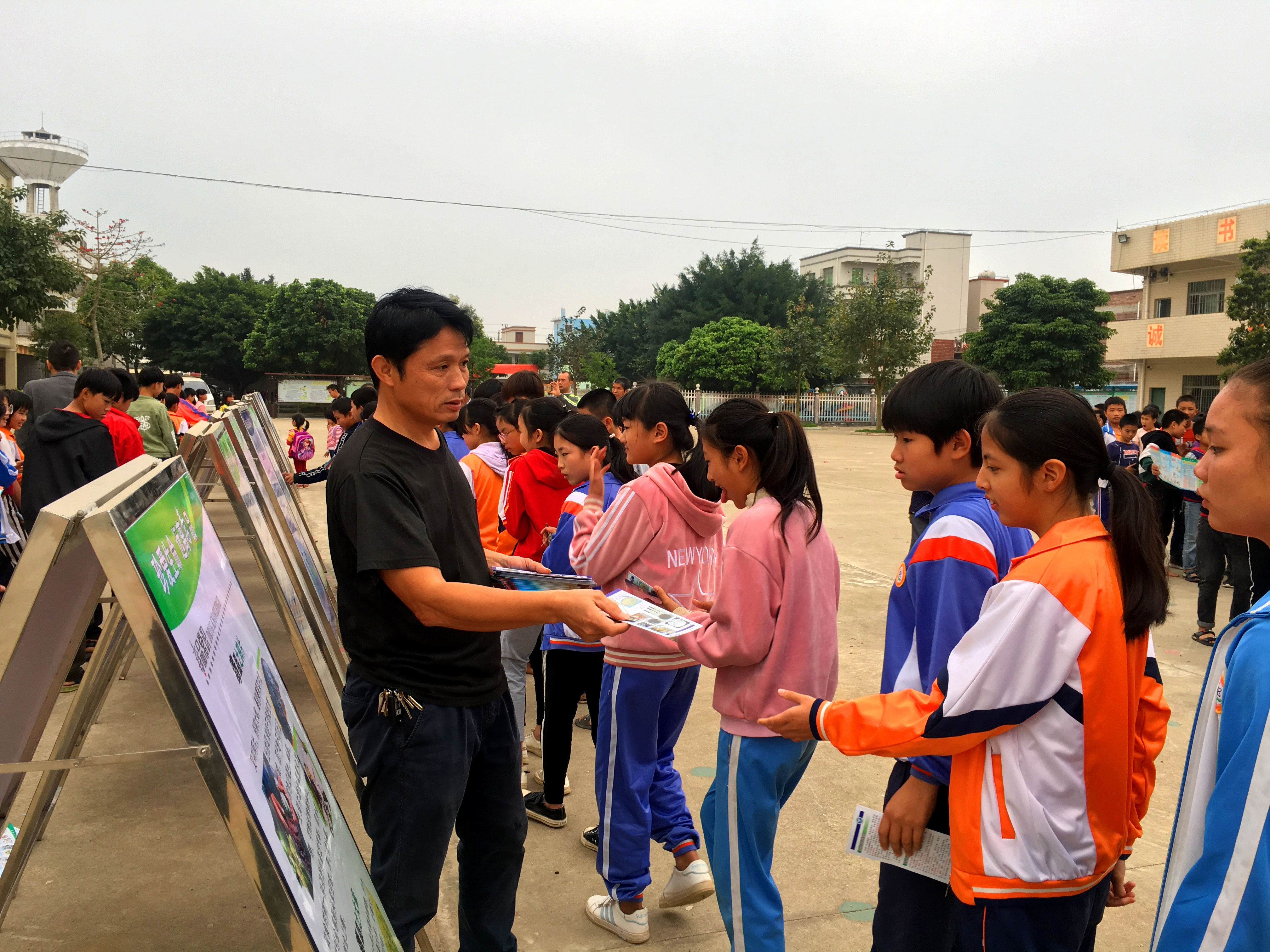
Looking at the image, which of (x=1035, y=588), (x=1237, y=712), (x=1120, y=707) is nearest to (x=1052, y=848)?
(x=1120, y=707)

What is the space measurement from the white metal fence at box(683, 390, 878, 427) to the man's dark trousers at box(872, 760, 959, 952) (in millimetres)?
37313

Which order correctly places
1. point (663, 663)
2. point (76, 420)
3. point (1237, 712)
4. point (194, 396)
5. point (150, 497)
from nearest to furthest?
point (1237, 712)
point (150, 497)
point (663, 663)
point (76, 420)
point (194, 396)

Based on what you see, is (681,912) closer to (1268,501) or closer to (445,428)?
(1268,501)

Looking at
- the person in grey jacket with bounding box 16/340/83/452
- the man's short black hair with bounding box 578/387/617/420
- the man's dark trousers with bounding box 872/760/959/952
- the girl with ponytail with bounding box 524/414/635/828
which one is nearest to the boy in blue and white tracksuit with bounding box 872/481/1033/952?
the man's dark trousers with bounding box 872/760/959/952

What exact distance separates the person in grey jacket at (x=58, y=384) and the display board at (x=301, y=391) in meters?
33.0

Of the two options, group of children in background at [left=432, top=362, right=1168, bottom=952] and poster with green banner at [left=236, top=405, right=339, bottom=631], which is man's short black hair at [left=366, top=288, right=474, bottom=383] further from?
poster with green banner at [left=236, top=405, right=339, bottom=631]

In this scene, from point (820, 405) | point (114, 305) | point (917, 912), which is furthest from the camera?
point (820, 405)

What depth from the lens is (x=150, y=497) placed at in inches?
55.3

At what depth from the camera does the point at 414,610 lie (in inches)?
70.4

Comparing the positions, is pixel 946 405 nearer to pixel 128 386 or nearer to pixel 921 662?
pixel 921 662

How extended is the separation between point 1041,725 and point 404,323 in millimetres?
1471

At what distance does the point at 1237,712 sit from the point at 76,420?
5860mm

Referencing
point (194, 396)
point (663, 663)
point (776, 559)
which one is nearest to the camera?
point (776, 559)

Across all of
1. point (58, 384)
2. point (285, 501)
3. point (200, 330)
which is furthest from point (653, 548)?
point (200, 330)
